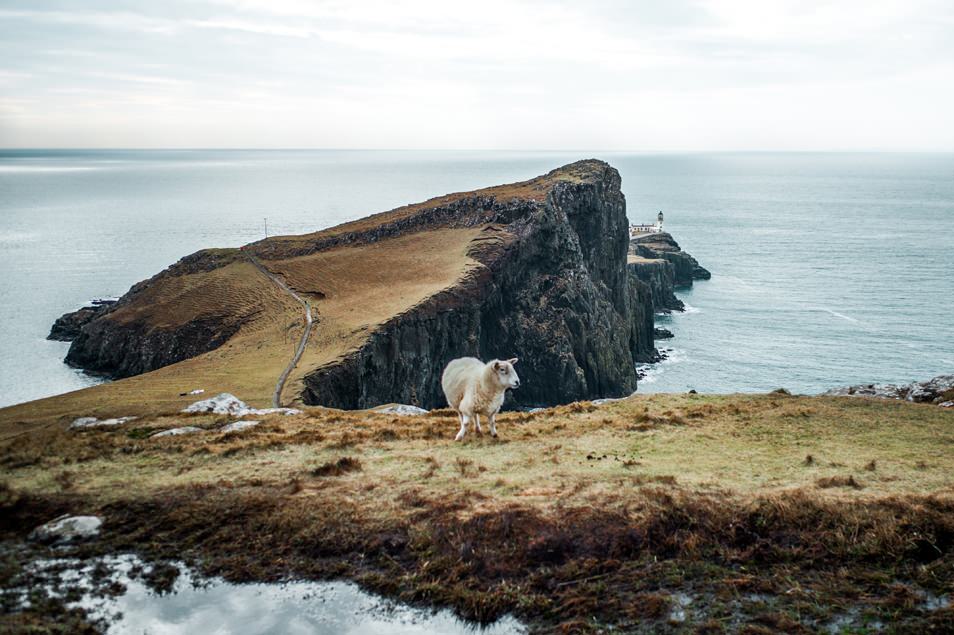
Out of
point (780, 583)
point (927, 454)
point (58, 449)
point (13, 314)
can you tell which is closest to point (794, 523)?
point (780, 583)

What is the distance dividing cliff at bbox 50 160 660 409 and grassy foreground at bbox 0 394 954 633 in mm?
28004

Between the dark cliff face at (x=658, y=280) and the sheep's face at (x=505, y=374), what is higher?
the sheep's face at (x=505, y=374)

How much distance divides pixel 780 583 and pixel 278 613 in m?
9.41

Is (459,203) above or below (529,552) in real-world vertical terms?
above

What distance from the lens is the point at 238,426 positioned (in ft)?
83.5

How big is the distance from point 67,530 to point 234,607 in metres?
5.35

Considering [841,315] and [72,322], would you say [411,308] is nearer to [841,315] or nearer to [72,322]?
[72,322]

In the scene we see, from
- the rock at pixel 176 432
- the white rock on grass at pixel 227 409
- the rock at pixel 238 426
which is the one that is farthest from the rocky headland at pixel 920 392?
the rock at pixel 176 432

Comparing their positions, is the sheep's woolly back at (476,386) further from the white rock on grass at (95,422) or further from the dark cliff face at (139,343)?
the dark cliff face at (139,343)

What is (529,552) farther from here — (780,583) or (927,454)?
(927,454)

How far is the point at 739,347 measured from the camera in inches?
4456

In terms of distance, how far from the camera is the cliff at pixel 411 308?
62438 millimetres

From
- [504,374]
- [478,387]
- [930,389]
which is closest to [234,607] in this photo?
[504,374]

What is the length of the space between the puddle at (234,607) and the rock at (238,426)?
11.9 meters
